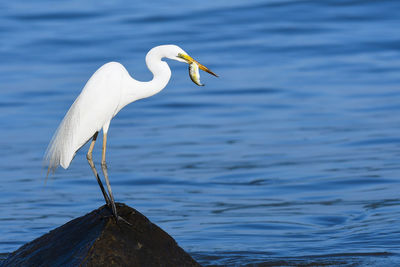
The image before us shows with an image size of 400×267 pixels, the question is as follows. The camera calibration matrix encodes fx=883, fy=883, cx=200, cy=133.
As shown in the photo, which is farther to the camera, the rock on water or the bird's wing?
the bird's wing

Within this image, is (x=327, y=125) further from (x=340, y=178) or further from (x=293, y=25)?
(x=293, y=25)

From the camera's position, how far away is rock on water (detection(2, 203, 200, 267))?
6.62m

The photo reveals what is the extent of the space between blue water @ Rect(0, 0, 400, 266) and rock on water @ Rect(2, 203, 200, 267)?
2.14 meters

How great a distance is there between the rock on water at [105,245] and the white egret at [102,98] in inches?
15.1

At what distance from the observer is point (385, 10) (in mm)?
25969

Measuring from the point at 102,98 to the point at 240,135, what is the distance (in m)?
7.71

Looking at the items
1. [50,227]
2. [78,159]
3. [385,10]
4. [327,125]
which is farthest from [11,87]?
[385,10]

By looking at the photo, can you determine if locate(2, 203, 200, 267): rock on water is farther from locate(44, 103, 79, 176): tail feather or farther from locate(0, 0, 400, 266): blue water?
locate(0, 0, 400, 266): blue water

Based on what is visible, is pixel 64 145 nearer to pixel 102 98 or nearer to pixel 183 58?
pixel 102 98

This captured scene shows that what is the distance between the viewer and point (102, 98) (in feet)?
23.9

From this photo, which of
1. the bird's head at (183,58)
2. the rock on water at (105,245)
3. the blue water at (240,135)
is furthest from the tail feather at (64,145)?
the blue water at (240,135)

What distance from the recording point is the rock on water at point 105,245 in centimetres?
662

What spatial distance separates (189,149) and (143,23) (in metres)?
12.7

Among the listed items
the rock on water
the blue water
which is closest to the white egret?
the rock on water
